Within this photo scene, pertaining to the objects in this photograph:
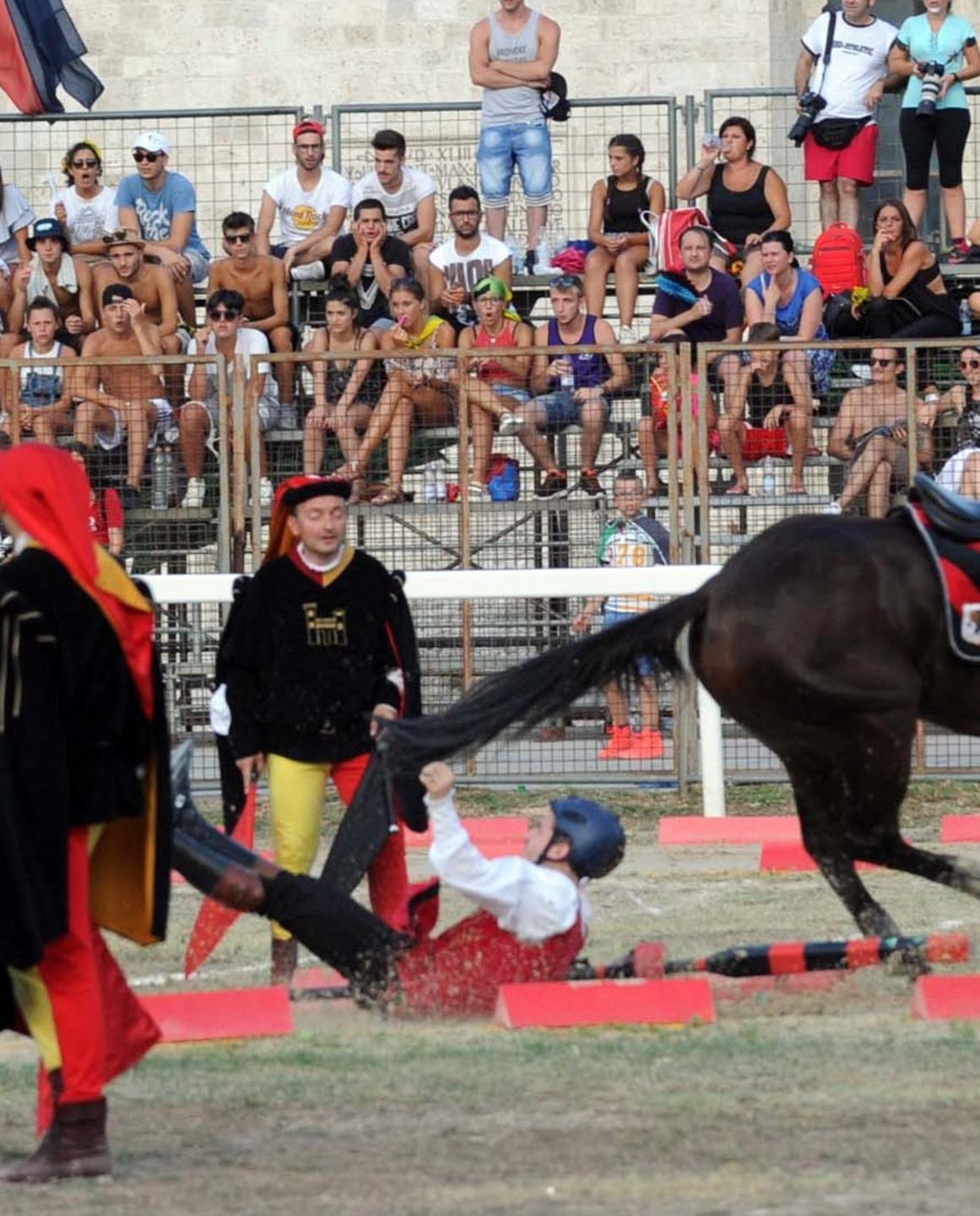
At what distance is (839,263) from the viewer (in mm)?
15719

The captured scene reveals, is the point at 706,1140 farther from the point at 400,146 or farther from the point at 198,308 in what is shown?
the point at 198,308

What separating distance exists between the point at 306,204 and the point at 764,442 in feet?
17.3

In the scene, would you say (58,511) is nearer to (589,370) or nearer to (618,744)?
(618,744)

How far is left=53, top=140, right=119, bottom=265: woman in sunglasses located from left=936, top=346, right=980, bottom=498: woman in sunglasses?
23.5ft

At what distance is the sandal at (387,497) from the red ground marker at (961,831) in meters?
3.70

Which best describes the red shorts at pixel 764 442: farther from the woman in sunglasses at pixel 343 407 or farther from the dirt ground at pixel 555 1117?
the dirt ground at pixel 555 1117

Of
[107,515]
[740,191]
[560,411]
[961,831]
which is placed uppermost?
[740,191]

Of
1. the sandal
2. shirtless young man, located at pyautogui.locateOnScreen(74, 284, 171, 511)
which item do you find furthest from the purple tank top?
shirtless young man, located at pyautogui.locateOnScreen(74, 284, 171, 511)

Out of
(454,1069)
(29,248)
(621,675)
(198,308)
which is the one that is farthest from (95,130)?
(454,1069)

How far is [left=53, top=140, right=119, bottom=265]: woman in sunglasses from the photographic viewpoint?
A: 1730 cm

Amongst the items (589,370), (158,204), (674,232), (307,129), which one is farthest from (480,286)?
(158,204)

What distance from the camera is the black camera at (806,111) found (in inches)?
675

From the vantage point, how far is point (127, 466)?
13.3 meters

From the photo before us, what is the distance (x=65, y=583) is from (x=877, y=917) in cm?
386
